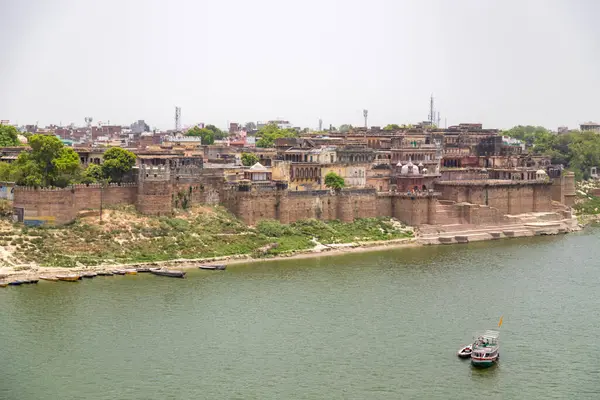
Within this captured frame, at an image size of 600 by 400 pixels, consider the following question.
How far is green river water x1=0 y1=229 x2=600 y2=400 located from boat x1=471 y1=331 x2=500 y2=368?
0.95ft

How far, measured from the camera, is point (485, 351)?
86.9ft

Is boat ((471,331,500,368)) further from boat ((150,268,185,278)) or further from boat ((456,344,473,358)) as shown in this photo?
boat ((150,268,185,278))

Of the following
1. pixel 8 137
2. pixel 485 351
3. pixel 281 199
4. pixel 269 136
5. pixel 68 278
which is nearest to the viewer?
pixel 485 351

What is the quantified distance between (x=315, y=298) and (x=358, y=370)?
7562 millimetres

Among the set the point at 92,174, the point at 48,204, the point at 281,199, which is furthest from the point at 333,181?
the point at 48,204

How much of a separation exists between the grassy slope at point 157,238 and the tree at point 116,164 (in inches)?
80.3

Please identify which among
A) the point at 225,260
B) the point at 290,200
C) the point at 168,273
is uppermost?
the point at 290,200

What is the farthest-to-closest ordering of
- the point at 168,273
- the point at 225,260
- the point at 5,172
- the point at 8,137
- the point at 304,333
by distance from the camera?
the point at 8,137, the point at 5,172, the point at 225,260, the point at 168,273, the point at 304,333

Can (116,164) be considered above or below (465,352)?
above

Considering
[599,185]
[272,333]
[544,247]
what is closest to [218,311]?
[272,333]

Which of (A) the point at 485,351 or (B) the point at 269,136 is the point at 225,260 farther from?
(B) the point at 269,136

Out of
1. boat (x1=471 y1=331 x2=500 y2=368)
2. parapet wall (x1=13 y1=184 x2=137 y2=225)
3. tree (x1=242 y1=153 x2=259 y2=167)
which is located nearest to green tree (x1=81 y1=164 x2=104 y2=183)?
parapet wall (x1=13 y1=184 x2=137 y2=225)

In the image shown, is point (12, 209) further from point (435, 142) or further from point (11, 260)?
point (435, 142)

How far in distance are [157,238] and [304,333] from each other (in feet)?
37.8
